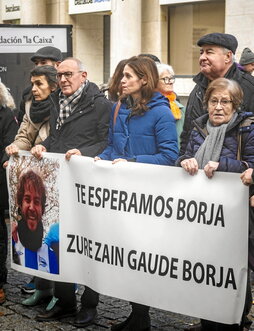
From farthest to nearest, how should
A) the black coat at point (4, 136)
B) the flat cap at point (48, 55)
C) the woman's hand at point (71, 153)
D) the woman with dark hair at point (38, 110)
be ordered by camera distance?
A: 1. the flat cap at point (48, 55)
2. the black coat at point (4, 136)
3. the woman with dark hair at point (38, 110)
4. the woman's hand at point (71, 153)

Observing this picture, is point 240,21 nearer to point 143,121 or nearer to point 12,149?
point 12,149

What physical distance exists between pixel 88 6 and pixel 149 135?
1449 centimetres

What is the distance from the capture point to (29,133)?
5.81 meters

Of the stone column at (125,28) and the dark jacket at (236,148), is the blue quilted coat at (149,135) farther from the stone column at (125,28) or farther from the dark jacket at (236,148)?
the stone column at (125,28)

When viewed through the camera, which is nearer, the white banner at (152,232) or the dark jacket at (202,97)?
the white banner at (152,232)

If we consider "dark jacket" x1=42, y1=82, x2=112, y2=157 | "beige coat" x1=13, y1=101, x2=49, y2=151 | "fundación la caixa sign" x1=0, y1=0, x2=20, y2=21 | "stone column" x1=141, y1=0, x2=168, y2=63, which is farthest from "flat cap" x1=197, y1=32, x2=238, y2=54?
"fundación la caixa sign" x1=0, y1=0, x2=20, y2=21

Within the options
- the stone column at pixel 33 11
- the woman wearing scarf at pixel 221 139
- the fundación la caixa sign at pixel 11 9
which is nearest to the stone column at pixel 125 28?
A: the stone column at pixel 33 11

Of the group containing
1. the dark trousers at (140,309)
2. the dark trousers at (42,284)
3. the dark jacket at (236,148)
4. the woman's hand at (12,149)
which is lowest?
the dark trousers at (42,284)

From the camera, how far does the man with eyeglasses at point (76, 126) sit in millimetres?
5282

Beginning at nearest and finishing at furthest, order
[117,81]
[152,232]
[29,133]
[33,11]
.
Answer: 1. [152,232]
2. [117,81]
3. [29,133]
4. [33,11]

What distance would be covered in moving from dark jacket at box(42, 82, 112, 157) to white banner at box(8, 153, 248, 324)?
0.18 meters

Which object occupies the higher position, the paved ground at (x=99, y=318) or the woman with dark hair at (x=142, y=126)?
the woman with dark hair at (x=142, y=126)

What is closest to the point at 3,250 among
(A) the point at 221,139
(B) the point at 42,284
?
(B) the point at 42,284

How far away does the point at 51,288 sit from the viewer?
5.77 meters
